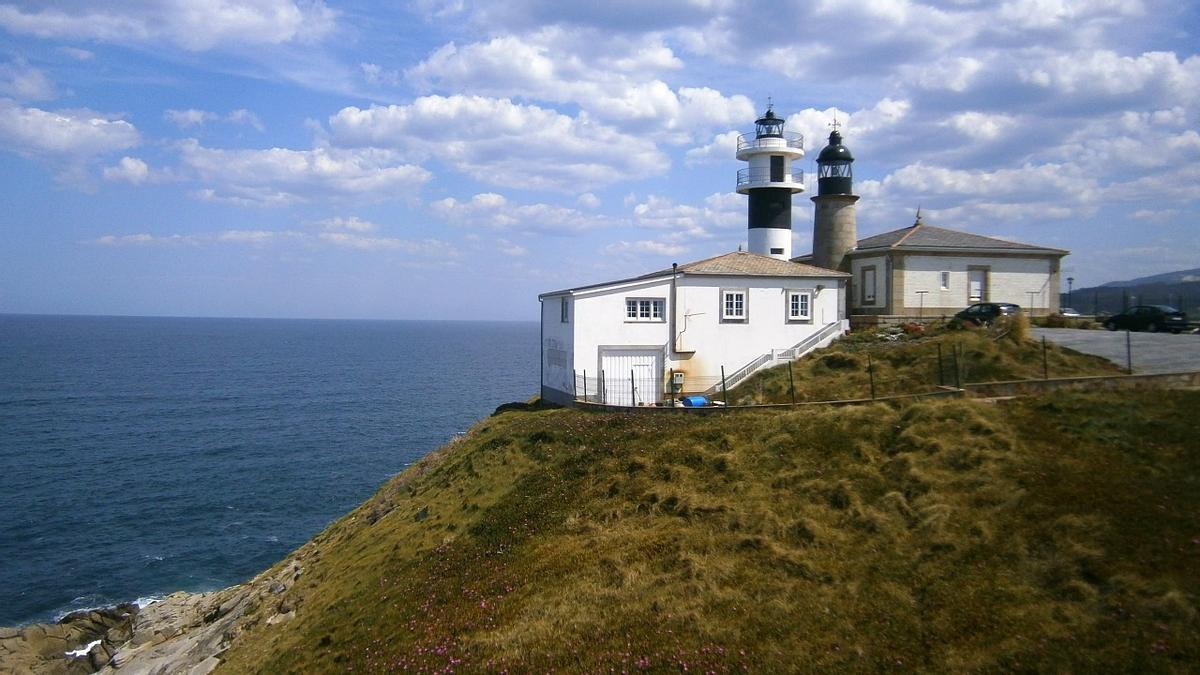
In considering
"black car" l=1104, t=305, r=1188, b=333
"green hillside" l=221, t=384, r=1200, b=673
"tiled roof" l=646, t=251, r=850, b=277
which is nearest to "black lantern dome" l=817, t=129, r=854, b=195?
"tiled roof" l=646, t=251, r=850, b=277

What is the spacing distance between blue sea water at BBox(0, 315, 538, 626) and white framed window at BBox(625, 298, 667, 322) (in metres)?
16.1

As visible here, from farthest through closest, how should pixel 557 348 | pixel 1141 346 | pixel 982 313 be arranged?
pixel 982 313
pixel 557 348
pixel 1141 346

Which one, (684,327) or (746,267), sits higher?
(746,267)

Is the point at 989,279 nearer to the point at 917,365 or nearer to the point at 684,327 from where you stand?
the point at 917,365

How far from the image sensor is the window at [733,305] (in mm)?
29969

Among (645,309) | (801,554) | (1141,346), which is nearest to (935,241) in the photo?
(1141,346)

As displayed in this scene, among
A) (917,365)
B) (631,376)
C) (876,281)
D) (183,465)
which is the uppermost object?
(876,281)

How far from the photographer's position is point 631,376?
28781 millimetres

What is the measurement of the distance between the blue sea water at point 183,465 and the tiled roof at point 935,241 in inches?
1058

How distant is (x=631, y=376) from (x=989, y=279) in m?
17.5

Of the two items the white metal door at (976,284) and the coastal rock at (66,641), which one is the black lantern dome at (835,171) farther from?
the coastal rock at (66,641)

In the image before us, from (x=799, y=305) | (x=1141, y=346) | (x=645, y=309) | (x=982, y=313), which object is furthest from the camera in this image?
(x=982, y=313)

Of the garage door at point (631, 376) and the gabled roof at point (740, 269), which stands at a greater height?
the gabled roof at point (740, 269)

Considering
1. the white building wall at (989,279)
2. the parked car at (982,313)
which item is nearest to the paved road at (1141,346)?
the parked car at (982,313)
